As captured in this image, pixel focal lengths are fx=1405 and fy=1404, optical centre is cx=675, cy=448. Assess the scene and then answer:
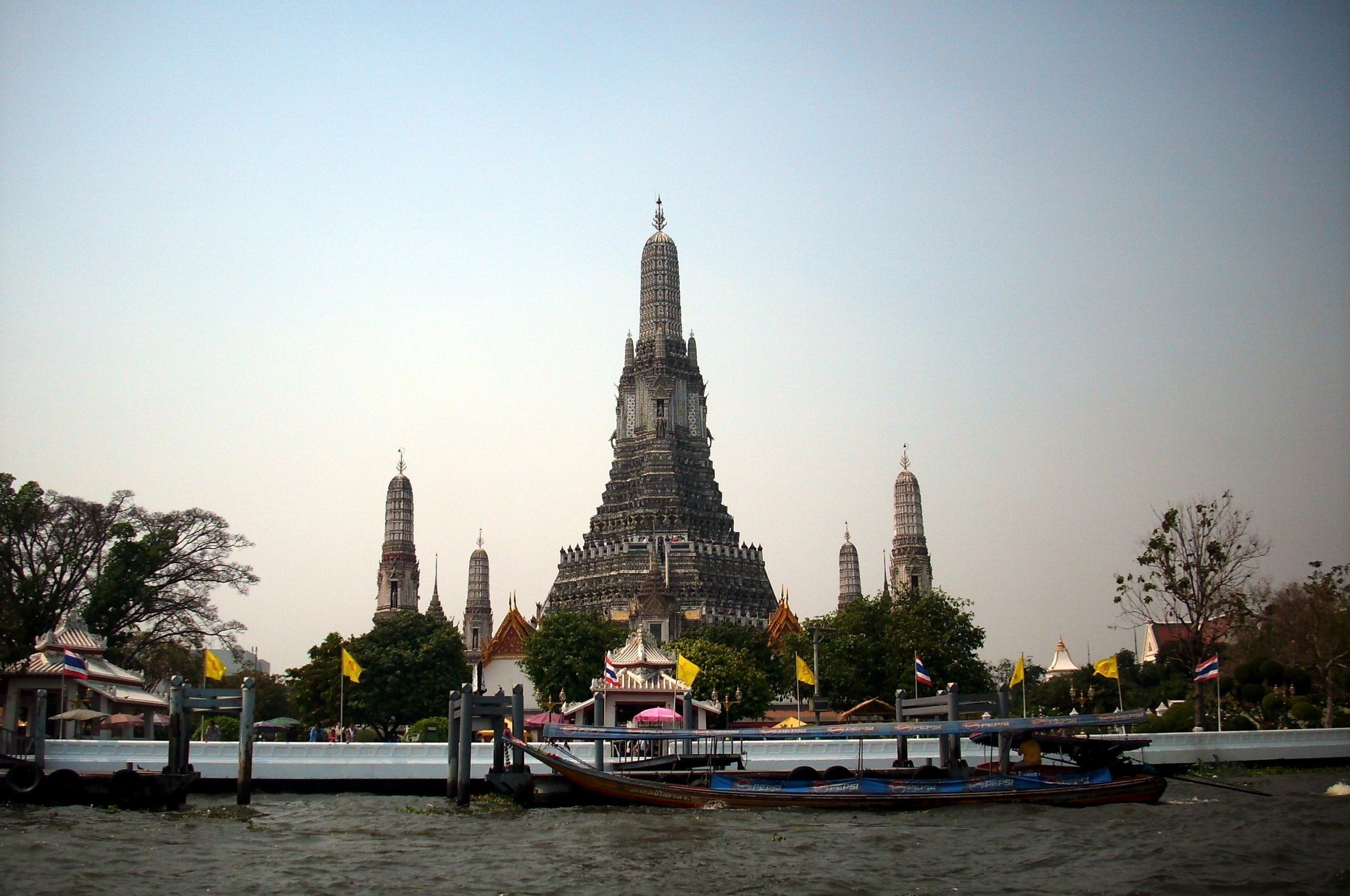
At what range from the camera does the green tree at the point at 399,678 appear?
61000 millimetres

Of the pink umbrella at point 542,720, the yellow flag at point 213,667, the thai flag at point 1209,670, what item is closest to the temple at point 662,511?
the pink umbrella at point 542,720

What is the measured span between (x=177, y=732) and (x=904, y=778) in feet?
49.6

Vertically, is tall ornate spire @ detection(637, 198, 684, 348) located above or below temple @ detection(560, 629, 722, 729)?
above

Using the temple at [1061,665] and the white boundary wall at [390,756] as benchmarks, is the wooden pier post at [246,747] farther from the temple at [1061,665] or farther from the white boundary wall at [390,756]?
the temple at [1061,665]

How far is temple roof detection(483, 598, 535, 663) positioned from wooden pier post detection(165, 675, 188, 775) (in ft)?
170

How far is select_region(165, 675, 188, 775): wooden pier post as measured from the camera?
93.8ft

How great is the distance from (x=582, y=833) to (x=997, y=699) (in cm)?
1216

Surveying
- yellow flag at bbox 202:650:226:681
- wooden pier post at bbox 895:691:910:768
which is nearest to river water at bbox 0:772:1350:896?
wooden pier post at bbox 895:691:910:768

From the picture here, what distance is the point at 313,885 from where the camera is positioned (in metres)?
20.5

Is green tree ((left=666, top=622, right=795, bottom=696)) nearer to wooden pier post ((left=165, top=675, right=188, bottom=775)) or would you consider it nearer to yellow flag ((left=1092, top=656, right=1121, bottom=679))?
yellow flag ((left=1092, top=656, right=1121, bottom=679))

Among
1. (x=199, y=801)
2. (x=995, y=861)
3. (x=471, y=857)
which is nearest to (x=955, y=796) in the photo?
(x=995, y=861)

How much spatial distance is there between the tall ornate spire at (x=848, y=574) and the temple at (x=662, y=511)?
7.87 metres

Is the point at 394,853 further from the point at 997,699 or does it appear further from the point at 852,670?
the point at 852,670

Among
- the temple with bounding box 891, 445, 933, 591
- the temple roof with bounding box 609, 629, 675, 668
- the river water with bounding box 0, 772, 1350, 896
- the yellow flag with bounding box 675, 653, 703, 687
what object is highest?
the temple with bounding box 891, 445, 933, 591
